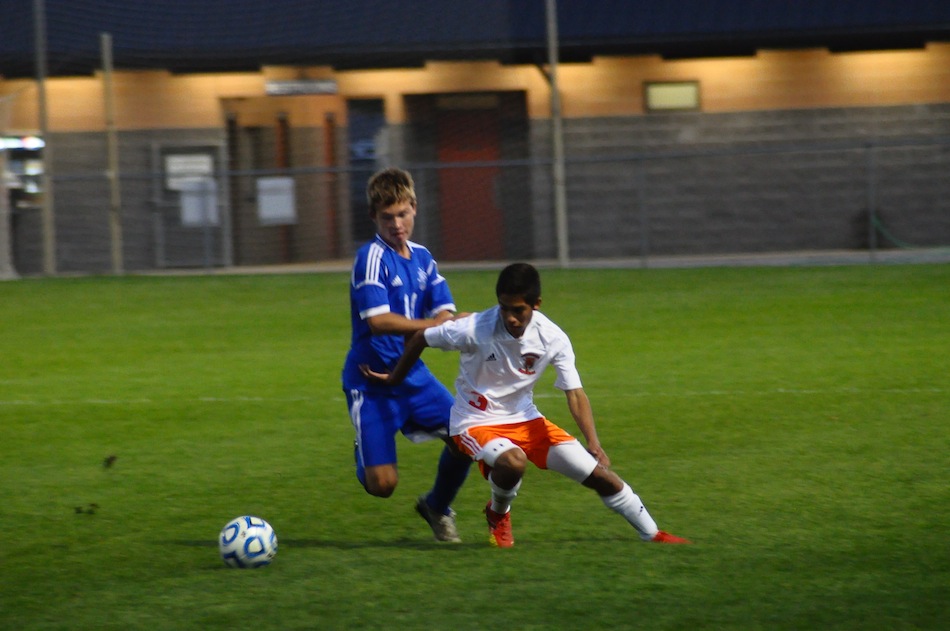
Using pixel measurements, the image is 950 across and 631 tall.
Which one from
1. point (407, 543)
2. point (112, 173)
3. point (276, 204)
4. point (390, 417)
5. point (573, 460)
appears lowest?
point (407, 543)

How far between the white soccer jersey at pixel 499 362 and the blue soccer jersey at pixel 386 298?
1.36 feet

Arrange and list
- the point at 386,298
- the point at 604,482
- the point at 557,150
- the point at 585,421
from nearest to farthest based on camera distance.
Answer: the point at 585,421
the point at 604,482
the point at 386,298
the point at 557,150

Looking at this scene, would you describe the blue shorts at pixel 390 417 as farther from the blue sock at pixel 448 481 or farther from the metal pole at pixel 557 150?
the metal pole at pixel 557 150

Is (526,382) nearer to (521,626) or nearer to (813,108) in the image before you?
(521,626)

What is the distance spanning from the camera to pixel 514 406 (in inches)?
220

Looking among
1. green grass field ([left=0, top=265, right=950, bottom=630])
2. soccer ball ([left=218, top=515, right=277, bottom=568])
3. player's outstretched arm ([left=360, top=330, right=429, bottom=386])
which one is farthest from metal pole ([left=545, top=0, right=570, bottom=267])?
soccer ball ([left=218, top=515, right=277, bottom=568])

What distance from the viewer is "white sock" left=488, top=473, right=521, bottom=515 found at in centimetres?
552

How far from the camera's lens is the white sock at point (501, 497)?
552 cm

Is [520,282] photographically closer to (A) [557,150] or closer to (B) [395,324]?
(B) [395,324]

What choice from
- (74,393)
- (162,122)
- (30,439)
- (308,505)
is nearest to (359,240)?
(162,122)

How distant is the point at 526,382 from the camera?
5.53m

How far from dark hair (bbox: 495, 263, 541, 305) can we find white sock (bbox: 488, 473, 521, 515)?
0.82 m

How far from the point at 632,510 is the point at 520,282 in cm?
113

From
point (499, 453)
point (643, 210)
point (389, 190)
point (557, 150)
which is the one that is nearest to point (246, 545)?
point (499, 453)
